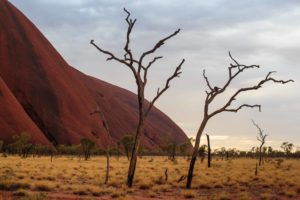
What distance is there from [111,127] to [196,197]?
11847 centimetres

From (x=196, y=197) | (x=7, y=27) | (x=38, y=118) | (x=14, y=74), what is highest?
(x=7, y=27)

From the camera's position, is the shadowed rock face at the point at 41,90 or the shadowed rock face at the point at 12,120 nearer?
the shadowed rock face at the point at 12,120

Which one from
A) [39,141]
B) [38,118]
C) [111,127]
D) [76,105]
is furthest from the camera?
[111,127]

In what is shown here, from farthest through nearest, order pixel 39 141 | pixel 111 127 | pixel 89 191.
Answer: pixel 111 127 → pixel 39 141 → pixel 89 191

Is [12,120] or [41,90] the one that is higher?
[41,90]

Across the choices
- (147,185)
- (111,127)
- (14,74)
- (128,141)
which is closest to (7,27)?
(14,74)

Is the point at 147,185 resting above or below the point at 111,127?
below

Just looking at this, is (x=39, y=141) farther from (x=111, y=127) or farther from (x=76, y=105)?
(x=111, y=127)

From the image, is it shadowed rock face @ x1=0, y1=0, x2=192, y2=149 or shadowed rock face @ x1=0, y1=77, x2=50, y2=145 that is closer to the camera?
shadowed rock face @ x1=0, y1=77, x2=50, y2=145

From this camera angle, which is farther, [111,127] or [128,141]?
[111,127]

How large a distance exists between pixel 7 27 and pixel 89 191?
355 ft

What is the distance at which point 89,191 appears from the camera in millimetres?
A: 18062

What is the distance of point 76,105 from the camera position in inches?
4599

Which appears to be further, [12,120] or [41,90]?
[41,90]
